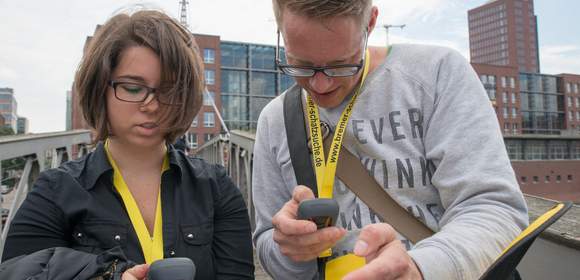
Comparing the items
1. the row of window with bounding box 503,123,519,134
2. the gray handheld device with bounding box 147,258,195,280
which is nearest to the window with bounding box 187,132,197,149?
the row of window with bounding box 503,123,519,134

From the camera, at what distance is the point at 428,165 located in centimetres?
134

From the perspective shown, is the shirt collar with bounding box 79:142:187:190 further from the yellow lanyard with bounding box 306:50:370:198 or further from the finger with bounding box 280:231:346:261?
the finger with bounding box 280:231:346:261

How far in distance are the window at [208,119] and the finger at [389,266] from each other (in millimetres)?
46424

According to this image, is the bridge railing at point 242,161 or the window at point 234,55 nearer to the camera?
the bridge railing at point 242,161

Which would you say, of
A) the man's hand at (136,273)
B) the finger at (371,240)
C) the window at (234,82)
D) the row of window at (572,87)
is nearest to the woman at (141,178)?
the man's hand at (136,273)

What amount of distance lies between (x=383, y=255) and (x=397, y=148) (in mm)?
607

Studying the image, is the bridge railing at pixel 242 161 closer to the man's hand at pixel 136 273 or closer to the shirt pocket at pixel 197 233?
the shirt pocket at pixel 197 233

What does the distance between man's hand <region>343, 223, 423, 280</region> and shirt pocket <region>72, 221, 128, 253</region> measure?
0.95m

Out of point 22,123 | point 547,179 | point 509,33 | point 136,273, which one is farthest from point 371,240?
point 22,123

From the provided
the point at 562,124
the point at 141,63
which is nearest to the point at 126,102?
the point at 141,63

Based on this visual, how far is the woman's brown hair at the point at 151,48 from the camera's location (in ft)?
5.36

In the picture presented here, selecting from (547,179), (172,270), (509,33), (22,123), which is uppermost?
(509,33)

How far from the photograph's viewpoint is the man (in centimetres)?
104

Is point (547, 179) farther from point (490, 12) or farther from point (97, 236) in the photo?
point (490, 12)
